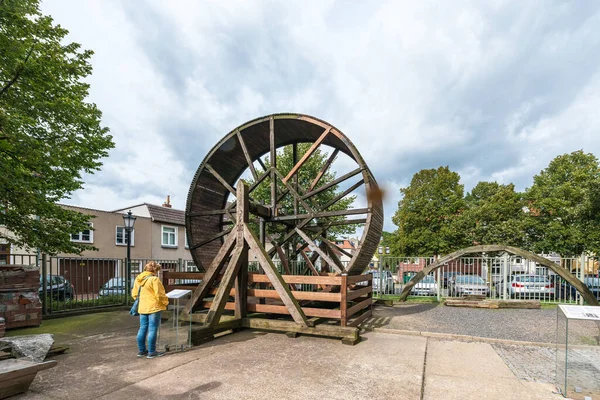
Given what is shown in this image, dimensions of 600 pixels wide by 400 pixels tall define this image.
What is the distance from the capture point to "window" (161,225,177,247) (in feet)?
80.7

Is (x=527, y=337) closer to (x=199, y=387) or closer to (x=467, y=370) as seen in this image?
(x=467, y=370)

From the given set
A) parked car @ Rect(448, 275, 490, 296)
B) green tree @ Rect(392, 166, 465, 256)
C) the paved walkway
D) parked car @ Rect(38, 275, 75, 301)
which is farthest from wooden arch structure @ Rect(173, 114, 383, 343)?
green tree @ Rect(392, 166, 465, 256)

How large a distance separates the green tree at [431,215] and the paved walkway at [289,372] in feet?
69.4

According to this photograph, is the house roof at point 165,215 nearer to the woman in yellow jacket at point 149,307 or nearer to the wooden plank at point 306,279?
the wooden plank at point 306,279

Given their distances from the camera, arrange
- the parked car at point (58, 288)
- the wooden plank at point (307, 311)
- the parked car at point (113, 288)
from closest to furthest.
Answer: the wooden plank at point (307, 311) < the parked car at point (58, 288) < the parked car at point (113, 288)

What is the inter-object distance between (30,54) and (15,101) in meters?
1.18

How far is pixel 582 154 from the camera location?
2241 centimetres

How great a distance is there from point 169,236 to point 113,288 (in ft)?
51.0

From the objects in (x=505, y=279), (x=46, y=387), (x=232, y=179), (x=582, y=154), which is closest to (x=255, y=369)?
(x=46, y=387)

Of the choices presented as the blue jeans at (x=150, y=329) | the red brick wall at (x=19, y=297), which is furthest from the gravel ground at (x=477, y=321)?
the red brick wall at (x=19, y=297)

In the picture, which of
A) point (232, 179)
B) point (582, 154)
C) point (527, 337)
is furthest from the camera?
point (582, 154)

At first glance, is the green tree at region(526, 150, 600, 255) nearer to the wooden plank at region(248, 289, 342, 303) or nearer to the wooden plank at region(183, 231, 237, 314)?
the wooden plank at region(248, 289, 342, 303)

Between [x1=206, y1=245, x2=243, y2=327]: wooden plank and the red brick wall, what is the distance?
13.9 ft

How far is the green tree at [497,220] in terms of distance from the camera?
22.7 meters
